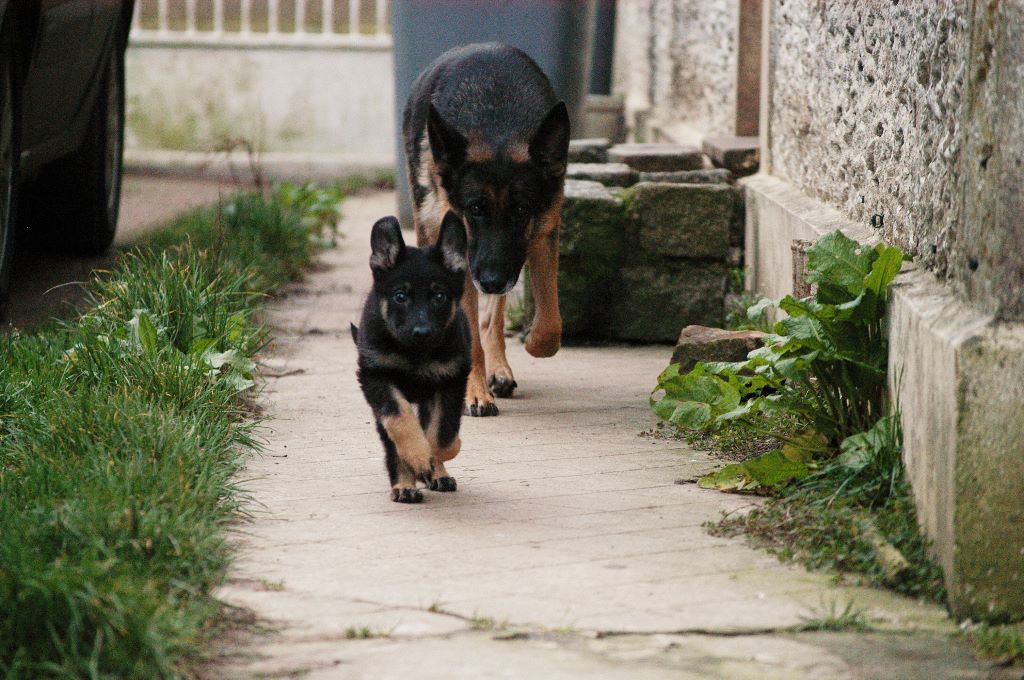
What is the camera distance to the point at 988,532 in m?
3.12

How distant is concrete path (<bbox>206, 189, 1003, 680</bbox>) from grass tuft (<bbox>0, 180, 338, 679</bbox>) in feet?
0.53

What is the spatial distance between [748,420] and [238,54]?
12.8 m

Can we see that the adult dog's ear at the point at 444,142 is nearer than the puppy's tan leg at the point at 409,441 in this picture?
No

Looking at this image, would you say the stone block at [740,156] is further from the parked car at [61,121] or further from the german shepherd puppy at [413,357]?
the german shepherd puppy at [413,357]

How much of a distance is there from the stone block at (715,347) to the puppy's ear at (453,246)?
117 centimetres

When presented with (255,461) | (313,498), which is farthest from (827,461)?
(255,461)

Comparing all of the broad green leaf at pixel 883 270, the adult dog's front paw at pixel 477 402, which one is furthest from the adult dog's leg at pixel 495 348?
the broad green leaf at pixel 883 270

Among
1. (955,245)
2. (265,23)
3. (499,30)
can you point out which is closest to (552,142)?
(955,245)

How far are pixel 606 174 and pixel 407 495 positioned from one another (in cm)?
379

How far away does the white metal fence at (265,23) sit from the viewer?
52.8 ft

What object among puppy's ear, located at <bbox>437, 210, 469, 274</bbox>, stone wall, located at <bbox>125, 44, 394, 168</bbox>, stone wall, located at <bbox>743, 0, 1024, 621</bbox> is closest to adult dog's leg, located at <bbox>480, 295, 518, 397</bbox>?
puppy's ear, located at <bbox>437, 210, 469, 274</bbox>

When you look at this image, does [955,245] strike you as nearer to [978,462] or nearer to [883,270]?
[883,270]

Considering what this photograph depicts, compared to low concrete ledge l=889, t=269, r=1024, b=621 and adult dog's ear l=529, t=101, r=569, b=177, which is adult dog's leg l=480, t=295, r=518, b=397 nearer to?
adult dog's ear l=529, t=101, r=569, b=177

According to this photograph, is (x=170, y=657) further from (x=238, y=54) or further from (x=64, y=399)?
(x=238, y=54)
